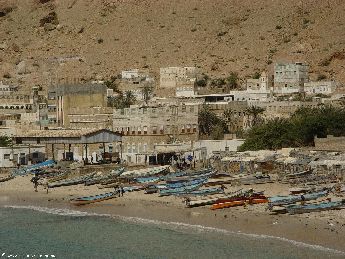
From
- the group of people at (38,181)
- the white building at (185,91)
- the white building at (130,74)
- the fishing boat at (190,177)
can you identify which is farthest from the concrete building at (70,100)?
the white building at (130,74)

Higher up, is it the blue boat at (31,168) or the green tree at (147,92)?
the green tree at (147,92)

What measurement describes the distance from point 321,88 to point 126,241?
48369 mm

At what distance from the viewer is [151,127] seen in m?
50.5

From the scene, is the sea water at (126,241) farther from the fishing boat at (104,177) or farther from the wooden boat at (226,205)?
the fishing boat at (104,177)

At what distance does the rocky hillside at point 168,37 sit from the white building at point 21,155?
137 feet

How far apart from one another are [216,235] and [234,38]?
76.7m

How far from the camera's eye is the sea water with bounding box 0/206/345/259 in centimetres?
2606

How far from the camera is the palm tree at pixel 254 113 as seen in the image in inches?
2387

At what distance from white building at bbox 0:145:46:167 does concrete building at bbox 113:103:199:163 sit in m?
4.55

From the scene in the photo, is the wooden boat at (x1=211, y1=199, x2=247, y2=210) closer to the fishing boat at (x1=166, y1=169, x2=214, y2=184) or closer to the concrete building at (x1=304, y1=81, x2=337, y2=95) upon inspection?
the fishing boat at (x1=166, y1=169, x2=214, y2=184)

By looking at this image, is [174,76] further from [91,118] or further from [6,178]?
[6,178]

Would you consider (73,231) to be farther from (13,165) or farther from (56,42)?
(56,42)

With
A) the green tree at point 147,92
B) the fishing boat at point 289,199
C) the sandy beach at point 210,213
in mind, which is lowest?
the sandy beach at point 210,213

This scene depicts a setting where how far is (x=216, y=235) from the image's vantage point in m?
28.4
